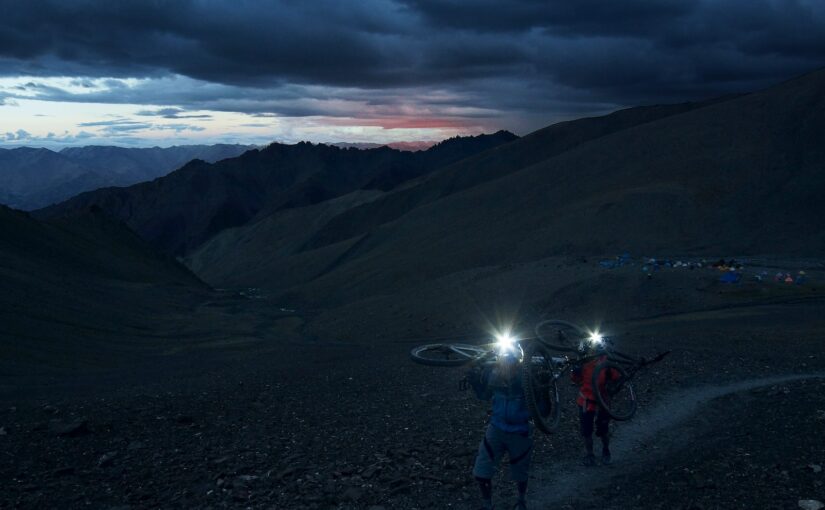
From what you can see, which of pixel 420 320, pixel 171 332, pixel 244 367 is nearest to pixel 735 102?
pixel 420 320

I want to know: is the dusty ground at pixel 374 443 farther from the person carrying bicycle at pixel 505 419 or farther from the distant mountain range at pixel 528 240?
the distant mountain range at pixel 528 240

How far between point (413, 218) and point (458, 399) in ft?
238

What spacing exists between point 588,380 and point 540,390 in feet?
6.23

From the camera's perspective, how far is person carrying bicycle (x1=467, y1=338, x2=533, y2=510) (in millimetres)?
8484

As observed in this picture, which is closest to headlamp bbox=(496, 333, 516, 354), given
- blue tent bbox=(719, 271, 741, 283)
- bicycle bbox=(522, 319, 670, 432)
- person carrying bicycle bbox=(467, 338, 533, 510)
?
person carrying bicycle bbox=(467, 338, 533, 510)

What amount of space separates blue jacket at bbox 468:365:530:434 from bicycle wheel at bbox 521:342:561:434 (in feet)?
0.63

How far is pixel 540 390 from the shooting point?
30.3 ft

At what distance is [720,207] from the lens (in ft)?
187

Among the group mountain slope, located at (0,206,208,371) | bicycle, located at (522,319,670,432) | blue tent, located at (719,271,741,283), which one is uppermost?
bicycle, located at (522,319,670,432)

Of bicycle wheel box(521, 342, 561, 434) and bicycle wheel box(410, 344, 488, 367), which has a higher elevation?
bicycle wheel box(521, 342, 561, 434)

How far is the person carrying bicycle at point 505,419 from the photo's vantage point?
27.8ft

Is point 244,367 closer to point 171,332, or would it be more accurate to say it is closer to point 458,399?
point 458,399

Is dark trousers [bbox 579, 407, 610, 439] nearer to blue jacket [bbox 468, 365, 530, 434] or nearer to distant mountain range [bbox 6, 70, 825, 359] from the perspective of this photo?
blue jacket [bbox 468, 365, 530, 434]

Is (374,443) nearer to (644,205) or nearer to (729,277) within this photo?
(729,277)
